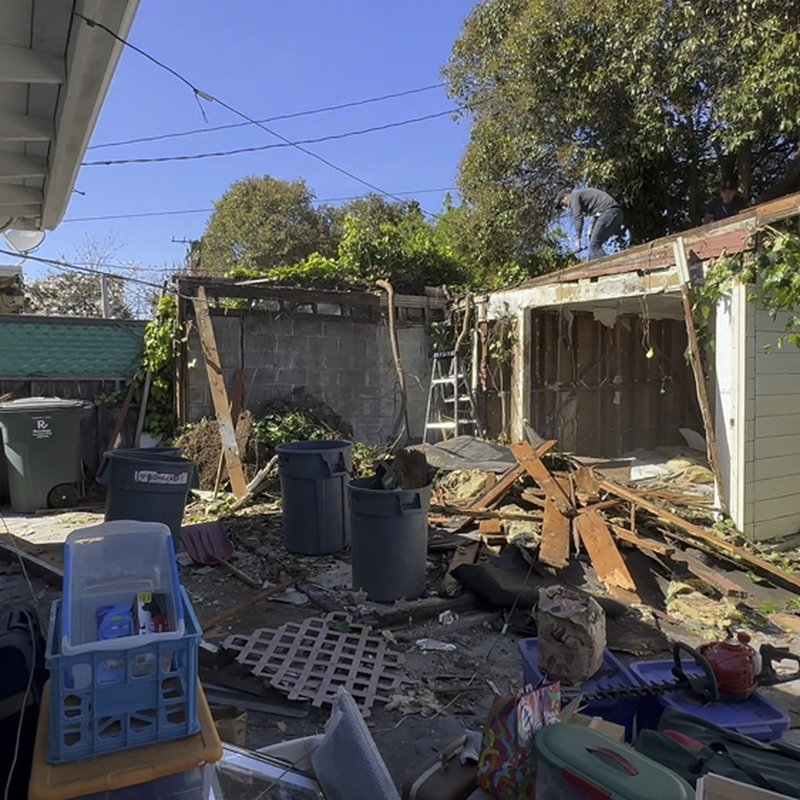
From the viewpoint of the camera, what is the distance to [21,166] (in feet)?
13.7

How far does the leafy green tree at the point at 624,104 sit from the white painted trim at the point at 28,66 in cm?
918

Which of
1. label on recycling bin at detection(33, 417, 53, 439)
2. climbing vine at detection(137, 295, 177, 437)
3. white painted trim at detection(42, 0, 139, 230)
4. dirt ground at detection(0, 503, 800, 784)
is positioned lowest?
dirt ground at detection(0, 503, 800, 784)

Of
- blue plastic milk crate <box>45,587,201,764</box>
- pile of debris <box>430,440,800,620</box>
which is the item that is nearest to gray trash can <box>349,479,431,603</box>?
pile of debris <box>430,440,800,620</box>

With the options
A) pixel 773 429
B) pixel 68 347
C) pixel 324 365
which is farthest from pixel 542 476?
pixel 68 347

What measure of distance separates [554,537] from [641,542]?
0.67 metres

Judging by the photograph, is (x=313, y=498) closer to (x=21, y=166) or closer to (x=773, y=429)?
(x=21, y=166)

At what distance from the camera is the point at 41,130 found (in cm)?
361

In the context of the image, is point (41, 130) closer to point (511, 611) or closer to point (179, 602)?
point (179, 602)

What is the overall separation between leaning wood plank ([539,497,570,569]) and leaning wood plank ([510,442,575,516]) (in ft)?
0.21

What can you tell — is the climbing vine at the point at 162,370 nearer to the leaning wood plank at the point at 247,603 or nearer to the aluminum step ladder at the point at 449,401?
the aluminum step ladder at the point at 449,401

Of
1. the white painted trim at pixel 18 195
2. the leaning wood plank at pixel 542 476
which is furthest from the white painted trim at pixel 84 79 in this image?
the leaning wood plank at pixel 542 476

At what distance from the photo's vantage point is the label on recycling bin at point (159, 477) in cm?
503

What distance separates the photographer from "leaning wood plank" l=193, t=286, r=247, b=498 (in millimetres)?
7309

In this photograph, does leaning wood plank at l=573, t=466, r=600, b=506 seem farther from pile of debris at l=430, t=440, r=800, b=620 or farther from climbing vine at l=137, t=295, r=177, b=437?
climbing vine at l=137, t=295, r=177, b=437
